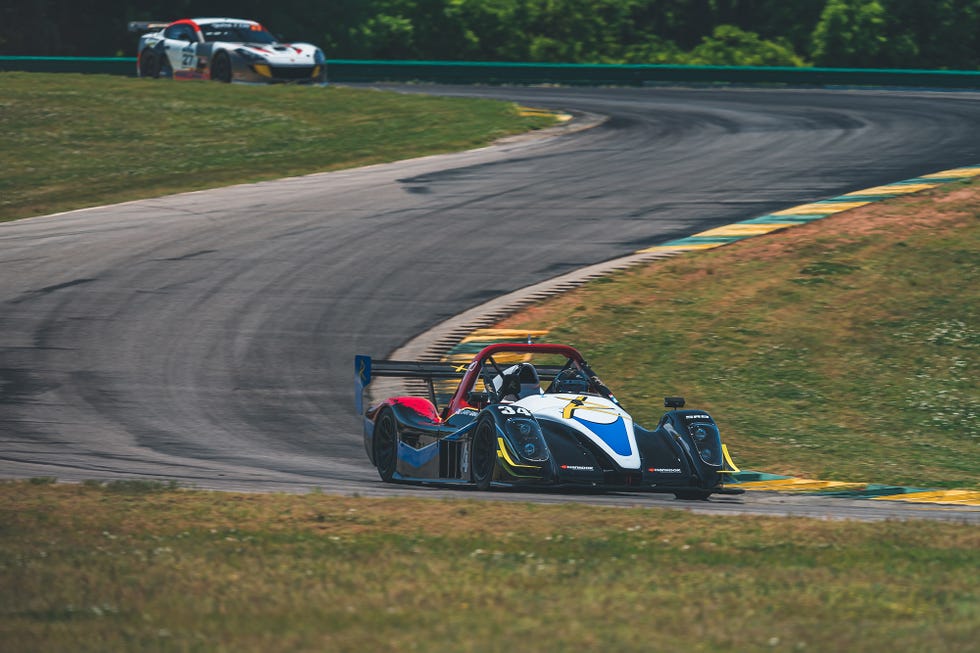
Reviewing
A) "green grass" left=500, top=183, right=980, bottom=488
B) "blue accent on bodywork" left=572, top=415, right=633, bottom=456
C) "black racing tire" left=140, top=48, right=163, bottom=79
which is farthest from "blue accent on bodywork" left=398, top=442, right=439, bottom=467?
"black racing tire" left=140, top=48, right=163, bottom=79

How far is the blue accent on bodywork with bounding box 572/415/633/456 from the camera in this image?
12359 mm

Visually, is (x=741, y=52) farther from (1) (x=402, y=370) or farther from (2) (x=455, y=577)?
(2) (x=455, y=577)

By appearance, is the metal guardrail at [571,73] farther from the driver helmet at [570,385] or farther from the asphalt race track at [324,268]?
the driver helmet at [570,385]

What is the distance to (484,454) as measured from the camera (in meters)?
12.8

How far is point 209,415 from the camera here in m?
16.7

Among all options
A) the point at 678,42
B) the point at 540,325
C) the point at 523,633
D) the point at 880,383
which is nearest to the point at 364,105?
the point at 540,325

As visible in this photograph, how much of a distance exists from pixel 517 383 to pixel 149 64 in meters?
31.8

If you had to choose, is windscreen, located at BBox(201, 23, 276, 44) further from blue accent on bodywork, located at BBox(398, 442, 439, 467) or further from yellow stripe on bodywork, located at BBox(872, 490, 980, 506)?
yellow stripe on bodywork, located at BBox(872, 490, 980, 506)

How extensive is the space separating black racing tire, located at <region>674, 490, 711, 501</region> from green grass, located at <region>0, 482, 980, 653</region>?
1511 mm

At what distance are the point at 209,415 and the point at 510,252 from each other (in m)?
9.13

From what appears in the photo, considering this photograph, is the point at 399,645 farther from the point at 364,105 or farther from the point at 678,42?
the point at 678,42

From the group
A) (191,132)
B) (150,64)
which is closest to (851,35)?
(150,64)

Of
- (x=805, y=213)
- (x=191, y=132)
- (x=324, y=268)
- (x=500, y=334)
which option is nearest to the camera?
(x=500, y=334)

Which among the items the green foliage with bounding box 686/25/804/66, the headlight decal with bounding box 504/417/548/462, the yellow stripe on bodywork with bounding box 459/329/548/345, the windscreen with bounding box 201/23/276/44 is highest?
the windscreen with bounding box 201/23/276/44
